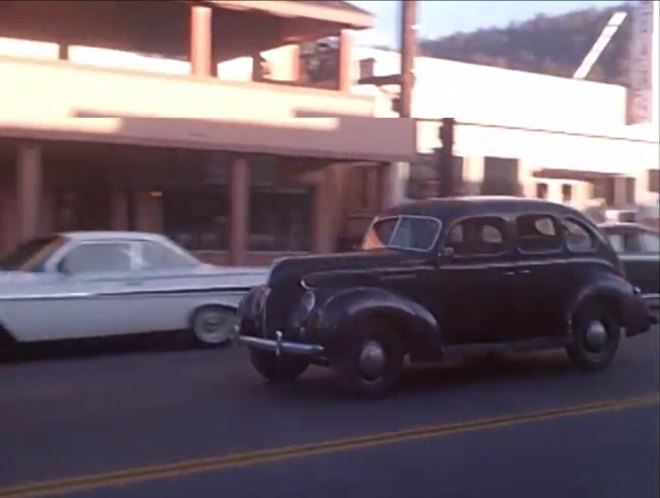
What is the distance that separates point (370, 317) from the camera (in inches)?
472

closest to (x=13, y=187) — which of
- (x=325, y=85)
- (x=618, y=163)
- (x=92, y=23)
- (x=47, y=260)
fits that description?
(x=47, y=260)

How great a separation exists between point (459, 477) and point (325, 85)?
1657 cm

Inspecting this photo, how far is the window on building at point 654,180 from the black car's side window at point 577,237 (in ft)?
60.3

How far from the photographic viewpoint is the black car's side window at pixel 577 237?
13.9 metres

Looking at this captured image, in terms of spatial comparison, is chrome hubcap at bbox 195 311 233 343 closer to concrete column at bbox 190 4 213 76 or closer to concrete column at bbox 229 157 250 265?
concrete column at bbox 190 4 213 76

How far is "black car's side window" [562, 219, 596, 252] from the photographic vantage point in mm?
13898

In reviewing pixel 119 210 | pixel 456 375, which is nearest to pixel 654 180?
pixel 119 210

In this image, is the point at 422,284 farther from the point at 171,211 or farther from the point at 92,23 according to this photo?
the point at 171,211

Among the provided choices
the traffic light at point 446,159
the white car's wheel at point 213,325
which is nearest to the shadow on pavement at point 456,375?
the white car's wheel at point 213,325

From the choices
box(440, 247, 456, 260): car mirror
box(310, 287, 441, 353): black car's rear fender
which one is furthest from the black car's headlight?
box(440, 247, 456, 260): car mirror

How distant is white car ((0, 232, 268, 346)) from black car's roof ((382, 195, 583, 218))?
2331 mm

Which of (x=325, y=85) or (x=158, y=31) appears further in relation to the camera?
(x=325, y=85)

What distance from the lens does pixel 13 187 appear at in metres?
14.9

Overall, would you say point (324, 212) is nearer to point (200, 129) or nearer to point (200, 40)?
point (200, 129)
